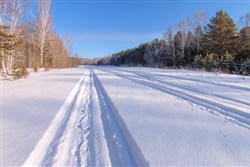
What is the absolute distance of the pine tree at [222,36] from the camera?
1137 inches

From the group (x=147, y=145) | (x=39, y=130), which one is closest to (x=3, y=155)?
(x=39, y=130)

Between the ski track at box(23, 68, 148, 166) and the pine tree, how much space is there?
97.3 feet

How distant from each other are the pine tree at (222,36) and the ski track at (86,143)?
29671 mm

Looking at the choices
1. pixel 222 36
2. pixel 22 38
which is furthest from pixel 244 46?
pixel 22 38

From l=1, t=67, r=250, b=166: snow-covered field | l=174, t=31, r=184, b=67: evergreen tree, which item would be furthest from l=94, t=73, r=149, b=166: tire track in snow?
l=174, t=31, r=184, b=67: evergreen tree

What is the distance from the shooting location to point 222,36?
96.2ft

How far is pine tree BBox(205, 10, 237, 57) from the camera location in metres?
28.9

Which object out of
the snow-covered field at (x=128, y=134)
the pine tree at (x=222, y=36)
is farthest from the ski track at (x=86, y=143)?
the pine tree at (x=222, y=36)

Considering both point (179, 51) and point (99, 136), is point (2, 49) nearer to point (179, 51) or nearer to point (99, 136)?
point (99, 136)

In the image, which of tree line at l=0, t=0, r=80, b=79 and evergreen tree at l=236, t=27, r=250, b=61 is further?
evergreen tree at l=236, t=27, r=250, b=61

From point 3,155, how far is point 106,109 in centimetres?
260

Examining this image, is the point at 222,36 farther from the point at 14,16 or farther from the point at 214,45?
the point at 14,16

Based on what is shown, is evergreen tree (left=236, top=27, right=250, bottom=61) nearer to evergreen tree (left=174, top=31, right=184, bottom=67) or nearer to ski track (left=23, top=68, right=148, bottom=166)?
evergreen tree (left=174, top=31, right=184, bottom=67)

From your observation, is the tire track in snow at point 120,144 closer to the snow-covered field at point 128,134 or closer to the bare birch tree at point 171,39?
the snow-covered field at point 128,134
